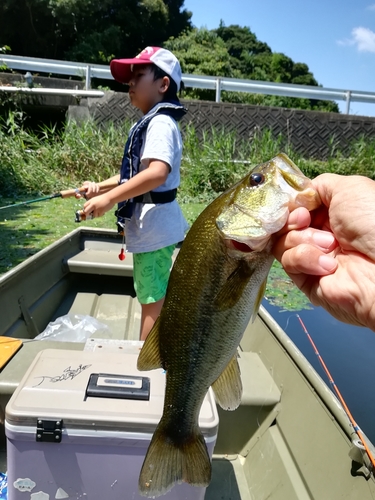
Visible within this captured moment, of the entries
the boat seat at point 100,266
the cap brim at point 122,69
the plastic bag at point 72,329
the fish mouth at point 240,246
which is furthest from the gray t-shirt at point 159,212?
the boat seat at point 100,266

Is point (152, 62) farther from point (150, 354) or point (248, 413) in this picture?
point (248, 413)

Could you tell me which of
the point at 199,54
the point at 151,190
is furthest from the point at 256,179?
the point at 199,54

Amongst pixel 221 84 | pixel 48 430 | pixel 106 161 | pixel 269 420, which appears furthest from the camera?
pixel 221 84

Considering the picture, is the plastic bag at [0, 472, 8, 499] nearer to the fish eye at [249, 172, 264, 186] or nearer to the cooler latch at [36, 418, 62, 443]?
the cooler latch at [36, 418, 62, 443]

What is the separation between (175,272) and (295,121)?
1078 cm

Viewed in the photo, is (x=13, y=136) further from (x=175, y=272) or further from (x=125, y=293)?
(x=175, y=272)

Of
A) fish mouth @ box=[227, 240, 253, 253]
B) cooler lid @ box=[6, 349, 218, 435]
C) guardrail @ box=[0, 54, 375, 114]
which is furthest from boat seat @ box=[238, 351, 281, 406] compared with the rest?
guardrail @ box=[0, 54, 375, 114]

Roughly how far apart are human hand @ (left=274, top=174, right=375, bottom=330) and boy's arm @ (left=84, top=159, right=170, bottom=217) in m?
1.30

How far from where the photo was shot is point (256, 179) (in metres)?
1.28

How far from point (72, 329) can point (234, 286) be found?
Result: 2524 mm

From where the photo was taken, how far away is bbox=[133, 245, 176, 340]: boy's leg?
9.16ft

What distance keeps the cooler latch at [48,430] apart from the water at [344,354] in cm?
239

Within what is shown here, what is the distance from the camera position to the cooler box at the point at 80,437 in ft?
5.69

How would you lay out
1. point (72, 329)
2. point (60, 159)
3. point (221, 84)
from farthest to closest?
point (221, 84) < point (60, 159) < point (72, 329)
